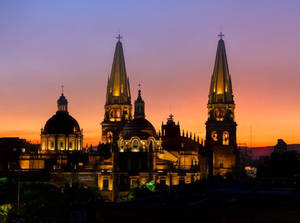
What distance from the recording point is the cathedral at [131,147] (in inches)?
4547

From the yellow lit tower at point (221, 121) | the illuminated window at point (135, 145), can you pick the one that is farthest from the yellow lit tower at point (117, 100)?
the illuminated window at point (135, 145)

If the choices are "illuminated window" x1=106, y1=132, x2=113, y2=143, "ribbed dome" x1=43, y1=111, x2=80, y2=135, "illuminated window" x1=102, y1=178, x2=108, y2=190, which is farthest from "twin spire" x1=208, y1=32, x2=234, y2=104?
"illuminated window" x1=102, y1=178, x2=108, y2=190

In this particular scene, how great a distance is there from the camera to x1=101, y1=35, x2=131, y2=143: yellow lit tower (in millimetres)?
143250

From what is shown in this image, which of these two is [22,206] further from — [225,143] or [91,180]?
[225,143]

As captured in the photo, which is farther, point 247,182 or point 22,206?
point 247,182

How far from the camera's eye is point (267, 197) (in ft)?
136

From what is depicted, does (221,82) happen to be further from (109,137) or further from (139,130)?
(139,130)

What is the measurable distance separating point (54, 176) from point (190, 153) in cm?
2758

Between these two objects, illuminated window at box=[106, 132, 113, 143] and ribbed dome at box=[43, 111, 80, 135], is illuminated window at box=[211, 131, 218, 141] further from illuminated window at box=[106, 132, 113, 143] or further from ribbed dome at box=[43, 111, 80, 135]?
ribbed dome at box=[43, 111, 80, 135]

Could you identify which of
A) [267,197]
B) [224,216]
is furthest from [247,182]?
[224,216]

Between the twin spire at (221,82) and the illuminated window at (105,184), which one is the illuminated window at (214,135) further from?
the illuminated window at (105,184)

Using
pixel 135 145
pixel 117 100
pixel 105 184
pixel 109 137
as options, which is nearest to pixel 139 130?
pixel 135 145

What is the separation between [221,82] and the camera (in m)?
144

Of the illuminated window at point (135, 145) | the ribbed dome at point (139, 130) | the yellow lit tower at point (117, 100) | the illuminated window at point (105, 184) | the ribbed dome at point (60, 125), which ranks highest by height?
the yellow lit tower at point (117, 100)
